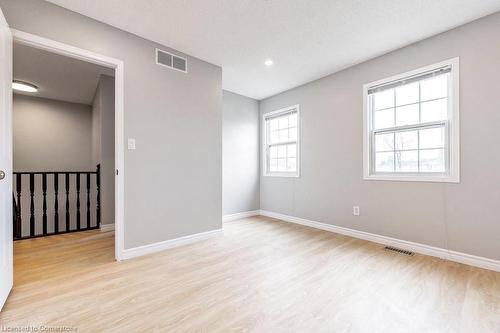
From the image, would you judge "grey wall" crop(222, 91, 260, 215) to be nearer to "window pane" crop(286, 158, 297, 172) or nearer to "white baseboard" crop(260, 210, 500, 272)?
"window pane" crop(286, 158, 297, 172)

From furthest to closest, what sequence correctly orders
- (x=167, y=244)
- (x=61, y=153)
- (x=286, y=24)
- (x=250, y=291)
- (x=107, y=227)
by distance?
(x=61, y=153) < (x=107, y=227) < (x=167, y=244) < (x=286, y=24) < (x=250, y=291)

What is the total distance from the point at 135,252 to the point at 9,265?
3.26ft

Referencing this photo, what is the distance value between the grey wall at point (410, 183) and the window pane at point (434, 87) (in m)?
0.16

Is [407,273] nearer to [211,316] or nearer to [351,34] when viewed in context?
[211,316]

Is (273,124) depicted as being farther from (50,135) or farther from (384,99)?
(50,135)

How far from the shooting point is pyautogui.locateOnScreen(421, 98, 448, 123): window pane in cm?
250

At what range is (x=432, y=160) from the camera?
2.59m

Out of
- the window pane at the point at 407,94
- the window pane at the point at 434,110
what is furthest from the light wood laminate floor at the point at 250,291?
the window pane at the point at 407,94

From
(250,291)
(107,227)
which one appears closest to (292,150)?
(250,291)

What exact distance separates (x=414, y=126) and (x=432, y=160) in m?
0.45

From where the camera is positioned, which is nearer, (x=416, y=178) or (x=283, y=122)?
(x=416, y=178)

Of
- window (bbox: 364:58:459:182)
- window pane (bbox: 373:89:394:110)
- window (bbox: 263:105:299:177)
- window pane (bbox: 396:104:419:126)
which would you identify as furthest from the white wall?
window pane (bbox: 396:104:419:126)

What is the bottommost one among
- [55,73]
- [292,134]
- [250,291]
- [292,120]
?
[250,291]

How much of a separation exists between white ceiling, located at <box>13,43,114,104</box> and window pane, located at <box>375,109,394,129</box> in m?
3.94
